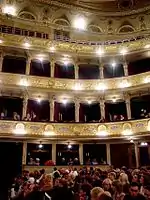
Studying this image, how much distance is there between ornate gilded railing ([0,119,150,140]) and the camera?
15336 millimetres

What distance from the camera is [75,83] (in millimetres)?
17891

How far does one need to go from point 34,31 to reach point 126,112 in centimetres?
946

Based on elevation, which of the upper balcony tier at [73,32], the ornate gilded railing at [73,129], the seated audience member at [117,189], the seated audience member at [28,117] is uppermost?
the upper balcony tier at [73,32]

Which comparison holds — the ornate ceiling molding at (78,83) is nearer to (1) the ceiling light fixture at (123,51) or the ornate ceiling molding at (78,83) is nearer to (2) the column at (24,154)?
(1) the ceiling light fixture at (123,51)

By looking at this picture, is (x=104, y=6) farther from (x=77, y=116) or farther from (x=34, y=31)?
(x=77, y=116)

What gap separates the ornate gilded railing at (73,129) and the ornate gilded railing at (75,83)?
265cm

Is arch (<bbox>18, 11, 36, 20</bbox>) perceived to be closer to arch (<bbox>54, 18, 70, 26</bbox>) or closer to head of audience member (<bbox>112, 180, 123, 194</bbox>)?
arch (<bbox>54, 18, 70, 26</bbox>)

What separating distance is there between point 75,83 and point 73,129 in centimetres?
342

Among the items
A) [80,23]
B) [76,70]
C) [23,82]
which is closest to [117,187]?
[23,82]

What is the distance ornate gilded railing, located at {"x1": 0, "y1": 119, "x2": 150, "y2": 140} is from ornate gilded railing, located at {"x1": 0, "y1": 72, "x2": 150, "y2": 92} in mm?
2651


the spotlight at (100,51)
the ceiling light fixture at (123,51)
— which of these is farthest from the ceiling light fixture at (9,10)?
the ceiling light fixture at (123,51)

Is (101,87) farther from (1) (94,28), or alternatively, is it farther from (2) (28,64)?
(1) (94,28)

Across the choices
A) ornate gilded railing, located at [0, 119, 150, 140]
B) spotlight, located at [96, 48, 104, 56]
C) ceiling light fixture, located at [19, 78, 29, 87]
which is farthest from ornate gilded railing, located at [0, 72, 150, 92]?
ornate gilded railing, located at [0, 119, 150, 140]

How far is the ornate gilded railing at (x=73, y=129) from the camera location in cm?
1534
